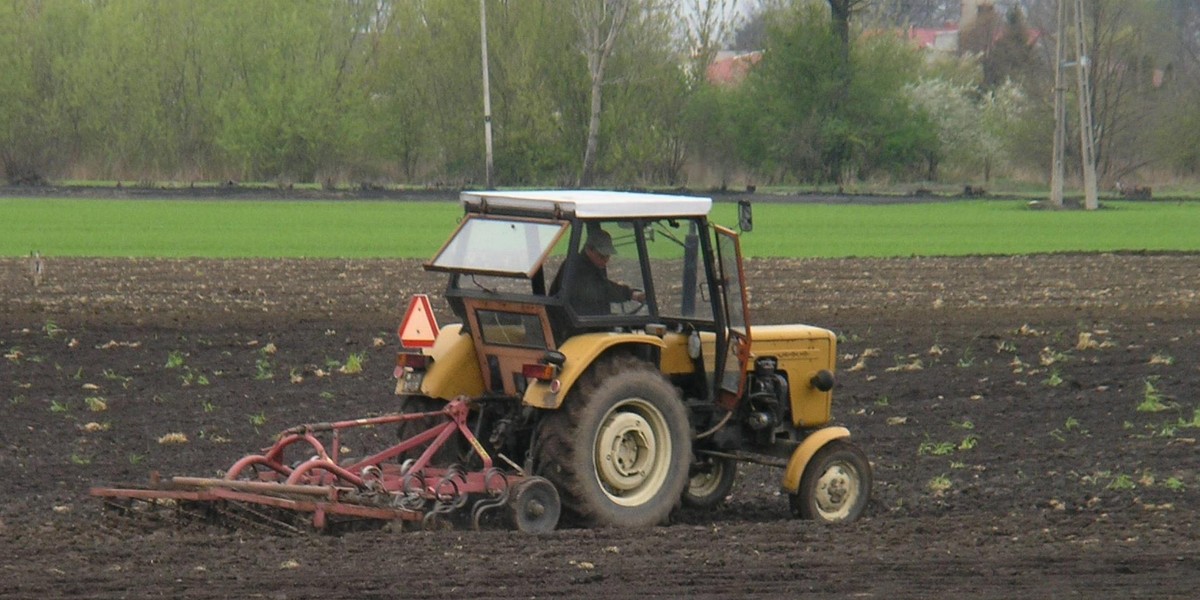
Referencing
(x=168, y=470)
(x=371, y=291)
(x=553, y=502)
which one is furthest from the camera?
(x=371, y=291)

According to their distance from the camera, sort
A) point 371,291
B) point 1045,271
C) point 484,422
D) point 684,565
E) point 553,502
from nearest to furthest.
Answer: point 684,565 < point 553,502 < point 484,422 < point 371,291 < point 1045,271

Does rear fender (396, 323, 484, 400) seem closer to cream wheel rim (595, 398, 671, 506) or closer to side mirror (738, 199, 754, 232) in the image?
cream wheel rim (595, 398, 671, 506)

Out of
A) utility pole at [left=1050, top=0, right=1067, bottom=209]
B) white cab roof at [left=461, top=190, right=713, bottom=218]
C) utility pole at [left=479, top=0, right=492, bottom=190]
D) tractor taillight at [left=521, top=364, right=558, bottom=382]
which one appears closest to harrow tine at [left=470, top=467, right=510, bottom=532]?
tractor taillight at [left=521, top=364, right=558, bottom=382]

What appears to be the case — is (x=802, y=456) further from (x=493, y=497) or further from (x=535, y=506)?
(x=493, y=497)

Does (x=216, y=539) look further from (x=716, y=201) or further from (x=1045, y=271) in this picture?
(x=716, y=201)

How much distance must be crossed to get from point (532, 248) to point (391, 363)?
7570 mm

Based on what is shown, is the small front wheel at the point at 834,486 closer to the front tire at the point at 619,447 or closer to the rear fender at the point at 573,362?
the front tire at the point at 619,447

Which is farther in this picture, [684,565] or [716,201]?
[716,201]

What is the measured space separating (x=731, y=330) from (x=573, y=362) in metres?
1.20

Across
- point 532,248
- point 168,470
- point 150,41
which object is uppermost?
point 150,41

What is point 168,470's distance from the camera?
10.9 metres

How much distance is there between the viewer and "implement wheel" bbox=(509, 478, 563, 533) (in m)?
8.39

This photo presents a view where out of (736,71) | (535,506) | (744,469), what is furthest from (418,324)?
(736,71)

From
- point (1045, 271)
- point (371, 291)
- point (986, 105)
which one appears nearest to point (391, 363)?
point (371, 291)
